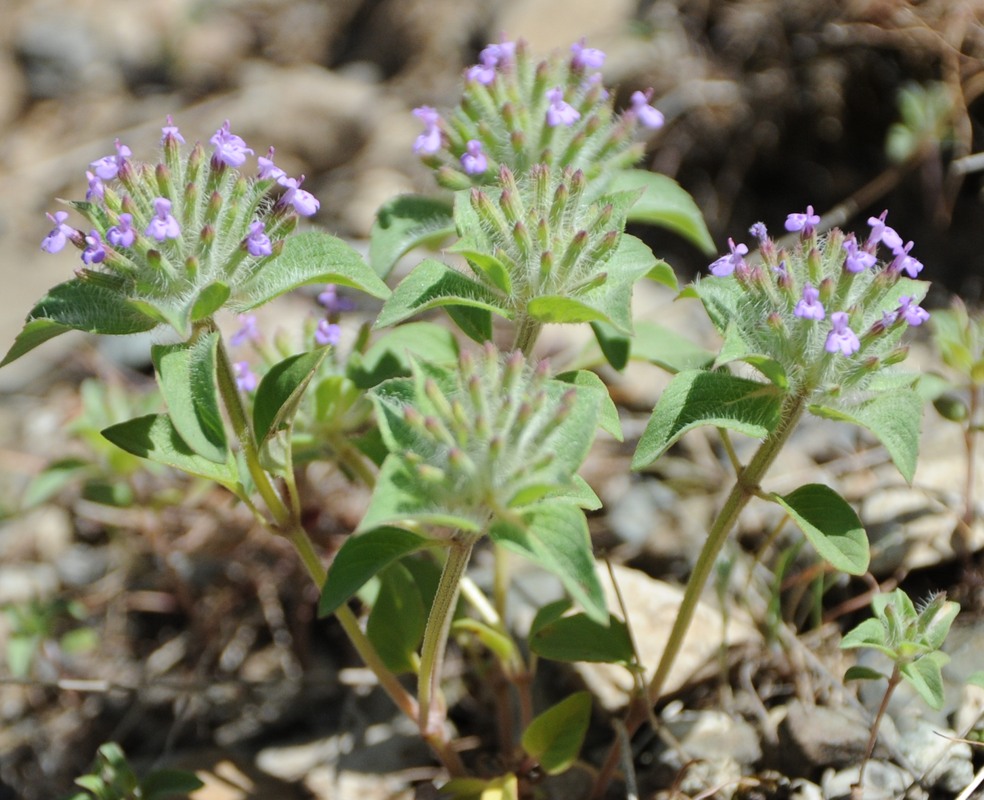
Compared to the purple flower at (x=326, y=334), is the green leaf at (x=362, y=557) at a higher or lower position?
lower

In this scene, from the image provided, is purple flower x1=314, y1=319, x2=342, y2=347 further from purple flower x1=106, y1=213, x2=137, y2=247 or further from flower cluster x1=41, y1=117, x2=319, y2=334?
purple flower x1=106, y1=213, x2=137, y2=247

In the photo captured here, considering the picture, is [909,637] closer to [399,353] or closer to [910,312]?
[910,312]

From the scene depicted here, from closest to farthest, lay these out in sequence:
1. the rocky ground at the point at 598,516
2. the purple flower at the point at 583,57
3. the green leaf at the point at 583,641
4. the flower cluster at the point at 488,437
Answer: the flower cluster at the point at 488,437 → the green leaf at the point at 583,641 → the purple flower at the point at 583,57 → the rocky ground at the point at 598,516

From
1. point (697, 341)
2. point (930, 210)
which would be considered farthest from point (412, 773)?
point (930, 210)

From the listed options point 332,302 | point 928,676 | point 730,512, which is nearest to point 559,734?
point 730,512

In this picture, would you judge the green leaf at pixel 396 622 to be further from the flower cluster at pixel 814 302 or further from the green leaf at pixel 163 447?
the flower cluster at pixel 814 302

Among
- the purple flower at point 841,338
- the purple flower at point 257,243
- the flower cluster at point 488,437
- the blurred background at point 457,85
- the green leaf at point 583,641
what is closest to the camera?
the flower cluster at point 488,437

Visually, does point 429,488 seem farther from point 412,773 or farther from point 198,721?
point 198,721

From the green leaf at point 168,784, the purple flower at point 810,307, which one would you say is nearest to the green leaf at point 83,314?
the green leaf at point 168,784
